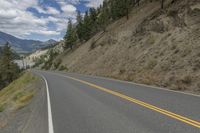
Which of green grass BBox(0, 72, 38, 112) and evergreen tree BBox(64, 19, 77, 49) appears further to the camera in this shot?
evergreen tree BBox(64, 19, 77, 49)

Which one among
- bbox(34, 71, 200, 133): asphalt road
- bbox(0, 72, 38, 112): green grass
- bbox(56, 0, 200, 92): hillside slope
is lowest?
bbox(0, 72, 38, 112): green grass

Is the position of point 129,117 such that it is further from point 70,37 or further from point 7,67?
point 70,37

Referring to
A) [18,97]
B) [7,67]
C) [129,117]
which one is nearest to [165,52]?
[18,97]

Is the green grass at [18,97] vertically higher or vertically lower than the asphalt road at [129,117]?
lower

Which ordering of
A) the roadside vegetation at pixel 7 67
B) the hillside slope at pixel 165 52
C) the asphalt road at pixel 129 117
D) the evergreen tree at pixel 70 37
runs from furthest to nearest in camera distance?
1. the evergreen tree at pixel 70 37
2. the roadside vegetation at pixel 7 67
3. the hillside slope at pixel 165 52
4. the asphalt road at pixel 129 117

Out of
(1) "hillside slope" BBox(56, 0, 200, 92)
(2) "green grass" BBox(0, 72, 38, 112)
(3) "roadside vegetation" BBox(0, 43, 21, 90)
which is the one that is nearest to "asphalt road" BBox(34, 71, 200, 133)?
(2) "green grass" BBox(0, 72, 38, 112)

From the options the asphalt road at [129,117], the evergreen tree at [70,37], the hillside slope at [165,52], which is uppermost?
the evergreen tree at [70,37]

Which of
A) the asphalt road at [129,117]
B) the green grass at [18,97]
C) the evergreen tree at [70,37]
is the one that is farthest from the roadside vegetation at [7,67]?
the asphalt road at [129,117]

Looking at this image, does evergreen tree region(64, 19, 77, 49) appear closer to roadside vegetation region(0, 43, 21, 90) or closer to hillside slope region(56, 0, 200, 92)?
roadside vegetation region(0, 43, 21, 90)

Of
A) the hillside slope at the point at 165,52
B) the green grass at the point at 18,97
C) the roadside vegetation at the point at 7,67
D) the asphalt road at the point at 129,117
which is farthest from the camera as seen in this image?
the roadside vegetation at the point at 7,67

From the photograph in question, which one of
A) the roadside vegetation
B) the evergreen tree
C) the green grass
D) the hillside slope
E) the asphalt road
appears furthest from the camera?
the evergreen tree

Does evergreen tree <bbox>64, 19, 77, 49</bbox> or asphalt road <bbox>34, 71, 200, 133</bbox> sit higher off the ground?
evergreen tree <bbox>64, 19, 77, 49</bbox>

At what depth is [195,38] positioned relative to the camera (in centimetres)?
2423

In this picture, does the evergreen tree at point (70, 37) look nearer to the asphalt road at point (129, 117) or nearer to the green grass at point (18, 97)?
the green grass at point (18, 97)
